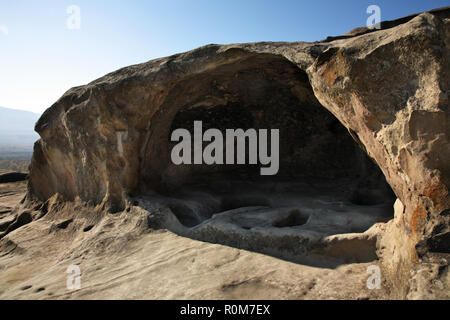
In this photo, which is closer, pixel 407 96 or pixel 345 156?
pixel 407 96

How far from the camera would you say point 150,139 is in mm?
4777

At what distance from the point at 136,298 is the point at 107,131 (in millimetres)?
2578

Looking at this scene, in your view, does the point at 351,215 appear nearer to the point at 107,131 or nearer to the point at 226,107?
the point at 226,107

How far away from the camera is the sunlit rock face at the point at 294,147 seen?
2.30m

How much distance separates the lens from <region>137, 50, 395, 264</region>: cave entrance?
13.6 feet

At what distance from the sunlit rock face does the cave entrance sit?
0.02 meters

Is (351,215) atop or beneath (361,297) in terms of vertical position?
atop

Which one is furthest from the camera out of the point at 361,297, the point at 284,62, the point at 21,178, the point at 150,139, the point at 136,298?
the point at 21,178

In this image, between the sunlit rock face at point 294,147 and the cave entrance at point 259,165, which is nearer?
the sunlit rock face at point 294,147

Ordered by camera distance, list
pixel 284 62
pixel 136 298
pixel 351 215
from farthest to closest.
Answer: pixel 284 62 → pixel 351 215 → pixel 136 298

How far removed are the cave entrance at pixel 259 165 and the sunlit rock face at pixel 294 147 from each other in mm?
22

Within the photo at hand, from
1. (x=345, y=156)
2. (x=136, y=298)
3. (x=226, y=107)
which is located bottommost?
(x=136, y=298)

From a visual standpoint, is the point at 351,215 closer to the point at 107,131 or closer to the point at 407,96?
the point at 407,96
